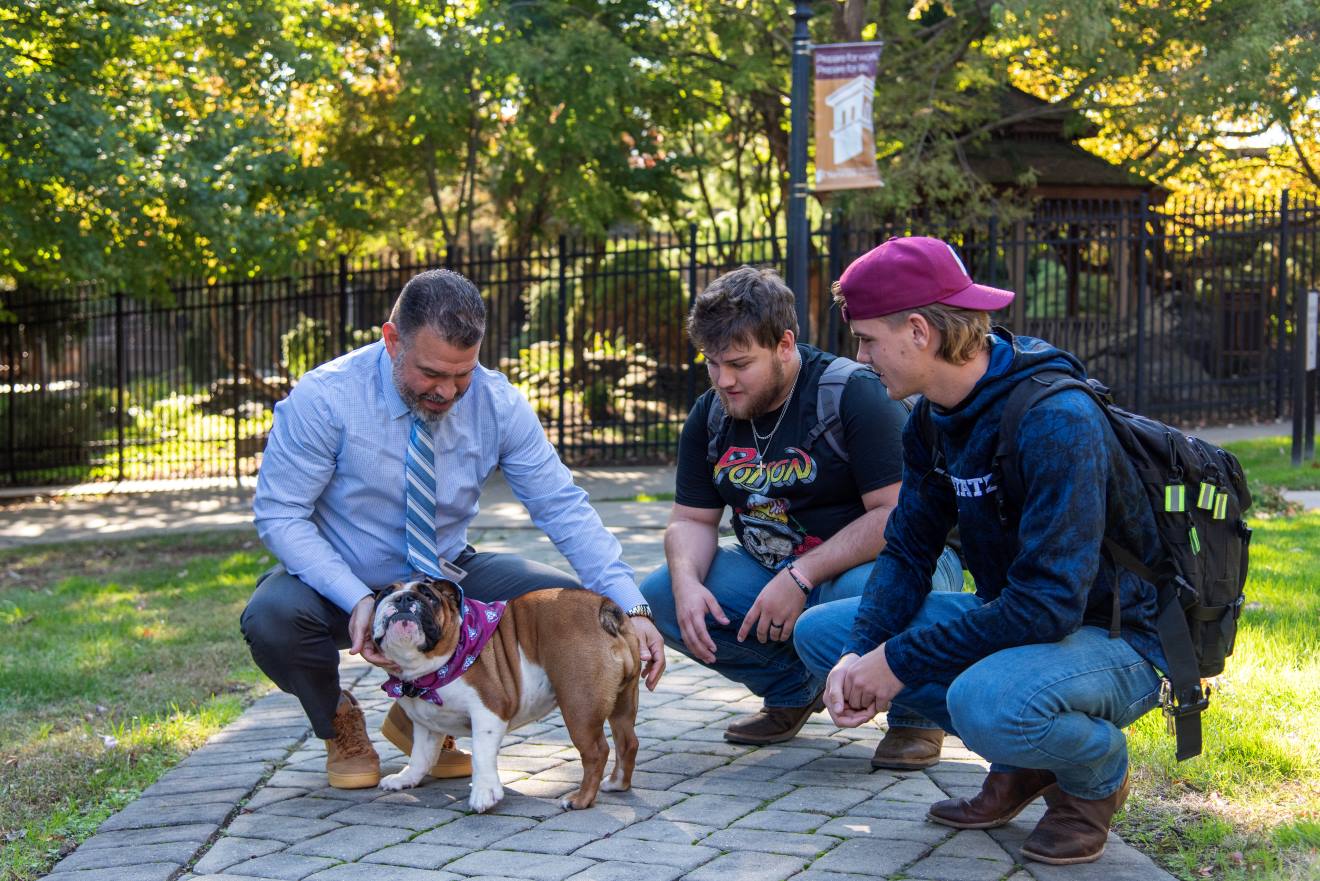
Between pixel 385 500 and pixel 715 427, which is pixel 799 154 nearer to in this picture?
pixel 715 427

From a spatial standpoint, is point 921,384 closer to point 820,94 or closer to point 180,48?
point 820,94

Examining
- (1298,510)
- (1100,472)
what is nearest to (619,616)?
(1100,472)

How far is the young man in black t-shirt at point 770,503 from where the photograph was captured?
4492 millimetres

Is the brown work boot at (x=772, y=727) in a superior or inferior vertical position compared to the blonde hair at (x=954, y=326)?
inferior

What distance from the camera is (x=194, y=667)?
656 centimetres

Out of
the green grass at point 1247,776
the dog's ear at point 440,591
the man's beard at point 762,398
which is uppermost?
the man's beard at point 762,398

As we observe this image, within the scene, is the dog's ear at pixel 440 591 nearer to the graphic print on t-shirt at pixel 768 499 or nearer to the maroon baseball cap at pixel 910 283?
the graphic print on t-shirt at pixel 768 499

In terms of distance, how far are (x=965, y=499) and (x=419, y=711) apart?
6.16 ft

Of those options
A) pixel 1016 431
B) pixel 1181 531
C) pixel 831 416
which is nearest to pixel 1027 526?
pixel 1016 431

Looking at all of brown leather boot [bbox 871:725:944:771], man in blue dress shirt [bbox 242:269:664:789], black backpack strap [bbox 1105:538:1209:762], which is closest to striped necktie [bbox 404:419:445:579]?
man in blue dress shirt [bbox 242:269:664:789]

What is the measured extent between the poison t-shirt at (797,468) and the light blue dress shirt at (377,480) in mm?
459

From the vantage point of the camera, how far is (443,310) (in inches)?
169

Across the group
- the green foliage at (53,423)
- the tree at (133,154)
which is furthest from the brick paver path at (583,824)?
the green foliage at (53,423)

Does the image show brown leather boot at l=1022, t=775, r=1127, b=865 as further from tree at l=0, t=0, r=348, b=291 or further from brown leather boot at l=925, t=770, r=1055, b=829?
tree at l=0, t=0, r=348, b=291
